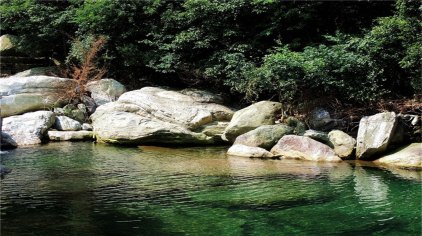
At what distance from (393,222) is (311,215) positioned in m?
1.26

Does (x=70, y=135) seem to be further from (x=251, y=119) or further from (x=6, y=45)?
(x=6, y=45)

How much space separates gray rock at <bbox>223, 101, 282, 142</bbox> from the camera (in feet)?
47.3

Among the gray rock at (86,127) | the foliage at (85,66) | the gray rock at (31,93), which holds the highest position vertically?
the foliage at (85,66)

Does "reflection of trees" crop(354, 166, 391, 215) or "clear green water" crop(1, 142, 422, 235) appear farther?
"reflection of trees" crop(354, 166, 391, 215)

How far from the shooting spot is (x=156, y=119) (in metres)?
15.4

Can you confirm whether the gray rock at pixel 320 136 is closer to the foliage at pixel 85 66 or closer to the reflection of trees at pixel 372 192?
the reflection of trees at pixel 372 192

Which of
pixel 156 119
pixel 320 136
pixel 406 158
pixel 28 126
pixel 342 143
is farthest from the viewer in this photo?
pixel 28 126

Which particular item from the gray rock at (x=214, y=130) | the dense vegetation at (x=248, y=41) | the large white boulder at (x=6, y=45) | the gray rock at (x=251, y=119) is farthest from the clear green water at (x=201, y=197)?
the large white boulder at (x=6, y=45)

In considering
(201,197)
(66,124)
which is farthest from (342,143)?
(66,124)

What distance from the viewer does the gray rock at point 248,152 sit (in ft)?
42.5

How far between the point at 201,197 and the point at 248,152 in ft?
14.6

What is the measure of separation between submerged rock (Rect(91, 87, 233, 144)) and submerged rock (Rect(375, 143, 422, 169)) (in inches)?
Answer: 219

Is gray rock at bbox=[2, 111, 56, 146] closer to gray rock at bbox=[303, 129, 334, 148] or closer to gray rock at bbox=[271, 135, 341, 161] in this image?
gray rock at bbox=[271, 135, 341, 161]

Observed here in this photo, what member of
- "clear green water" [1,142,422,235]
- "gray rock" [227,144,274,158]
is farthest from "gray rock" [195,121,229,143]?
"clear green water" [1,142,422,235]
